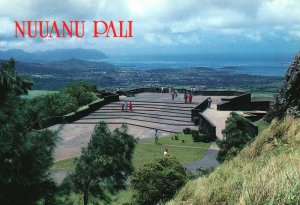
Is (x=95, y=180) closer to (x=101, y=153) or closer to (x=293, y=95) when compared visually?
(x=101, y=153)

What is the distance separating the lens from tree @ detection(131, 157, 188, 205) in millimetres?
18609

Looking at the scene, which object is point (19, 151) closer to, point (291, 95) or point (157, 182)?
point (157, 182)

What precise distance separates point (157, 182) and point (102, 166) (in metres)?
2.30

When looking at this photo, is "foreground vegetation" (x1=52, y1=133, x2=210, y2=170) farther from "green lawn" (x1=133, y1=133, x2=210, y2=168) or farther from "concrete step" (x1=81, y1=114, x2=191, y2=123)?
"concrete step" (x1=81, y1=114, x2=191, y2=123)

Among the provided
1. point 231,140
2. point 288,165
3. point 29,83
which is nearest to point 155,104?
point 231,140

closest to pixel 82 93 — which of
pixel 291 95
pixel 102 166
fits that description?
pixel 102 166

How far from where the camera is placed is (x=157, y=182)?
61.9ft

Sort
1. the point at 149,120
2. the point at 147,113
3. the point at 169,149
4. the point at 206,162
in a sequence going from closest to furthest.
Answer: the point at 206,162, the point at 169,149, the point at 149,120, the point at 147,113

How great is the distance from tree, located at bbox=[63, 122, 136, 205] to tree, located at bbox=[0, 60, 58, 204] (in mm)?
3535

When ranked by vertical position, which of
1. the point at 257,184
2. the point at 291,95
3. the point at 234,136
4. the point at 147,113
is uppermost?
the point at 291,95

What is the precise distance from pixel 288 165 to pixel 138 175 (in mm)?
12336

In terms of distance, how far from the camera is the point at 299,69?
14.0m

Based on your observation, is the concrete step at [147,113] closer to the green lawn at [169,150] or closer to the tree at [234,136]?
the green lawn at [169,150]

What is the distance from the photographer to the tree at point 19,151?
39.9ft
